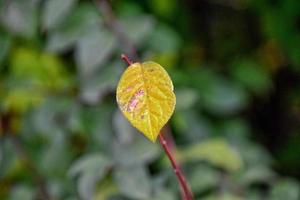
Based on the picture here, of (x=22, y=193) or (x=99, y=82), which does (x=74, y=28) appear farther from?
(x=22, y=193)

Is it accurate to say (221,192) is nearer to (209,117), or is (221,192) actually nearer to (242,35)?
(209,117)

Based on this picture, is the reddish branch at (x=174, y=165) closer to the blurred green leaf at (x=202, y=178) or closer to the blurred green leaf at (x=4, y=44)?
the blurred green leaf at (x=202, y=178)

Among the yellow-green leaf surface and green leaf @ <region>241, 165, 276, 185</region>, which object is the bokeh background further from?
the yellow-green leaf surface

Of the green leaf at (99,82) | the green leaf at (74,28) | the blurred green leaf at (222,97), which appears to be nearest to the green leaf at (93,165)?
the green leaf at (99,82)

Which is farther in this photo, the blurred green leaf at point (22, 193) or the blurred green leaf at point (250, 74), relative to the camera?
the blurred green leaf at point (250, 74)

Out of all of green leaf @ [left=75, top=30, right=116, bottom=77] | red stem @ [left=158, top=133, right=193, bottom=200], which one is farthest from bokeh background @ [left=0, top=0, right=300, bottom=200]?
red stem @ [left=158, top=133, right=193, bottom=200]

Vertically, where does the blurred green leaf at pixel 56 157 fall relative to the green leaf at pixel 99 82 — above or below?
below

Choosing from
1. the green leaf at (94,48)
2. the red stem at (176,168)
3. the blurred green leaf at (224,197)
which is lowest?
the red stem at (176,168)
